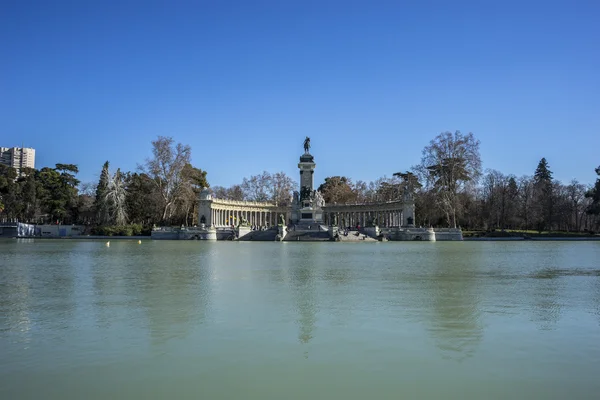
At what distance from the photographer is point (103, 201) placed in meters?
69.6

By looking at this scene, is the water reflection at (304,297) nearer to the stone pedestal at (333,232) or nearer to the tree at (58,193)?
the stone pedestal at (333,232)

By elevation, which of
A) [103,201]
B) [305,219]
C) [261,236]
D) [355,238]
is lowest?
[355,238]

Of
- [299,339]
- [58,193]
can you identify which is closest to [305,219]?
[58,193]

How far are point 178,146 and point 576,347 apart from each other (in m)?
67.6

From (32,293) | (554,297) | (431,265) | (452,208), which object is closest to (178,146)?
(452,208)

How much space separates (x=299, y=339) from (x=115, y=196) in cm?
6710

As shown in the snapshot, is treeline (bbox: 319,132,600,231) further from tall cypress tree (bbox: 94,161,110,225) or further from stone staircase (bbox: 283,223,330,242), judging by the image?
tall cypress tree (bbox: 94,161,110,225)

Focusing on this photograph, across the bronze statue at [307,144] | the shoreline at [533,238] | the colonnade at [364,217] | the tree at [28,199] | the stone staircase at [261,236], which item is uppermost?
the bronze statue at [307,144]

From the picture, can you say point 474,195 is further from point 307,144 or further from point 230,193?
point 230,193

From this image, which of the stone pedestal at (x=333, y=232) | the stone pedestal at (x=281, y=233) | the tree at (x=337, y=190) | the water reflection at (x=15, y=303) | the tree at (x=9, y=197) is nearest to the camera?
the water reflection at (x=15, y=303)

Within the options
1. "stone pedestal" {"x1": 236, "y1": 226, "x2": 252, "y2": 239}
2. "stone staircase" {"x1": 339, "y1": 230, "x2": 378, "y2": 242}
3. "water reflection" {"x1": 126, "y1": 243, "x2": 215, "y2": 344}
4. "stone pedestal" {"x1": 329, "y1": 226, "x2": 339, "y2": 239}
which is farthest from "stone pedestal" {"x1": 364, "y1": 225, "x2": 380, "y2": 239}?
"water reflection" {"x1": 126, "y1": 243, "x2": 215, "y2": 344}

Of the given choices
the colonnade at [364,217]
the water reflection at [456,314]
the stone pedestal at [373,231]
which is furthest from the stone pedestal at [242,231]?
the water reflection at [456,314]

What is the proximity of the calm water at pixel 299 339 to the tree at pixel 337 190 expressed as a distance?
3196 inches

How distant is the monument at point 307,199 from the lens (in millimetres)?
75062
